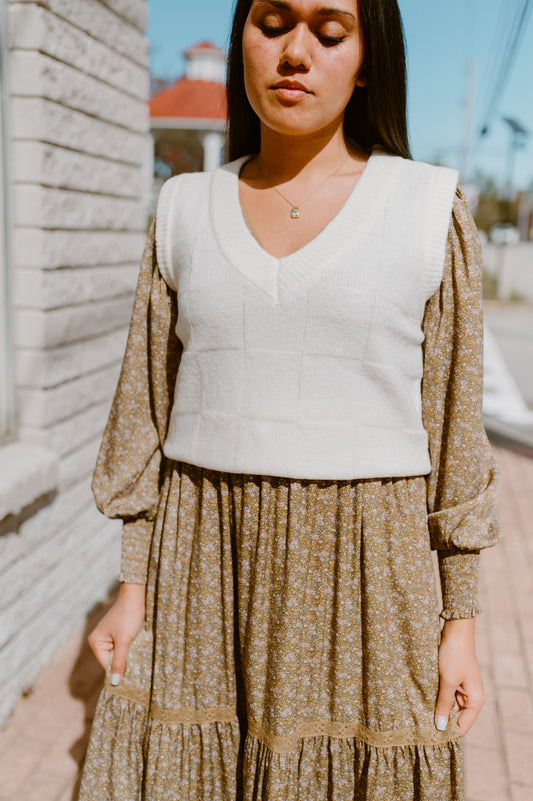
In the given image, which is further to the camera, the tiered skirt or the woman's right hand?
the woman's right hand

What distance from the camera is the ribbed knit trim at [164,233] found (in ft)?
4.68

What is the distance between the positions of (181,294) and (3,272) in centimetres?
151

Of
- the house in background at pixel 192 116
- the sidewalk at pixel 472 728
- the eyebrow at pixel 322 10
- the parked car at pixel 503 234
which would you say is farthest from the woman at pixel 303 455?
the parked car at pixel 503 234

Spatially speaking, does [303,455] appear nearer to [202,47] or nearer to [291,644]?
[291,644]

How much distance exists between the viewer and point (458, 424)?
1.36 m

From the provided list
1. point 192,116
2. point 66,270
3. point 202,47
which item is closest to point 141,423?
point 66,270

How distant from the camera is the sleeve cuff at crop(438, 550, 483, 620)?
4.56 feet

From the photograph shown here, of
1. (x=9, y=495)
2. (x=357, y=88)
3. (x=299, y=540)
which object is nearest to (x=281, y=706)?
(x=299, y=540)

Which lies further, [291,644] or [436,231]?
[291,644]

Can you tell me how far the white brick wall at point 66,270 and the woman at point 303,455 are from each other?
1.27 metres

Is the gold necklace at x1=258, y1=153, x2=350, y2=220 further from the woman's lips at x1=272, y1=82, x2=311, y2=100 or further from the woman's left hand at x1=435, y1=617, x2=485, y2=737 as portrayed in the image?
the woman's left hand at x1=435, y1=617, x2=485, y2=737

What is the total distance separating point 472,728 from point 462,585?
5.71ft

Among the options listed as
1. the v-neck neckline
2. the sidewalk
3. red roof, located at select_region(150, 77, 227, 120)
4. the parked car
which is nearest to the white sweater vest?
the v-neck neckline

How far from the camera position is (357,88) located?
4.69 ft
